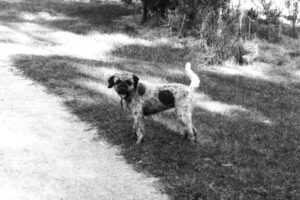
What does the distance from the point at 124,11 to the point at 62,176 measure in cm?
1967

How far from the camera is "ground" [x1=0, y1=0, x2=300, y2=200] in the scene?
7.23 meters

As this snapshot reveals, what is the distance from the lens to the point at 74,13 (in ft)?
83.9

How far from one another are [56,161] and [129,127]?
2.05 meters

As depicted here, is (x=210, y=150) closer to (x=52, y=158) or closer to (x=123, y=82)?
(x=123, y=82)

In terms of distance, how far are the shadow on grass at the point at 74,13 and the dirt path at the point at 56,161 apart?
10.6 meters

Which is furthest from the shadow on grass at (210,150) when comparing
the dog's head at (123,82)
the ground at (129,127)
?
the dog's head at (123,82)

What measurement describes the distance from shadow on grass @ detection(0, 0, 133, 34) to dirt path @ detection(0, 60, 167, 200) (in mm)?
10628

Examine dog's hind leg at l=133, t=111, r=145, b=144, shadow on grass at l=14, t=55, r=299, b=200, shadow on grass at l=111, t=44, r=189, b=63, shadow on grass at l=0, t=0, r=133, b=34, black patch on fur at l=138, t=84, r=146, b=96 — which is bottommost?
shadow on grass at l=14, t=55, r=299, b=200

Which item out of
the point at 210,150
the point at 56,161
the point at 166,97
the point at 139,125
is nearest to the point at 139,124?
the point at 139,125

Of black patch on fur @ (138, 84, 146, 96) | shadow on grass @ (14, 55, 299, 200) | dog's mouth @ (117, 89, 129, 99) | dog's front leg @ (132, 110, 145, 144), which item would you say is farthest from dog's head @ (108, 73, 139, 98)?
shadow on grass @ (14, 55, 299, 200)

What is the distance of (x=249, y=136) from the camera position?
9531 millimetres

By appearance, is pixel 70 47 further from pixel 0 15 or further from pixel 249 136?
pixel 249 136

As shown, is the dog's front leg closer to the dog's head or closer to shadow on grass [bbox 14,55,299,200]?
shadow on grass [bbox 14,55,299,200]

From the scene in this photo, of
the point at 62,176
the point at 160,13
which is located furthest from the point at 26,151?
the point at 160,13
